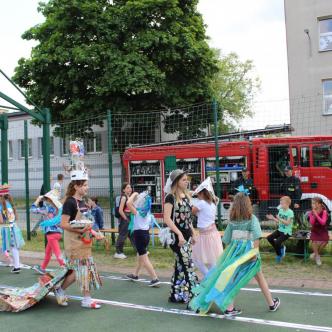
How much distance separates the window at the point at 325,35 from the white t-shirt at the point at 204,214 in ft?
66.4

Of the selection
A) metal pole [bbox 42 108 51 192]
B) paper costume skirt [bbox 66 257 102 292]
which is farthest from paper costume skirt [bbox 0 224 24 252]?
paper costume skirt [bbox 66 257 102 292]

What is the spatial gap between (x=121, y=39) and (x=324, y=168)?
1312cm

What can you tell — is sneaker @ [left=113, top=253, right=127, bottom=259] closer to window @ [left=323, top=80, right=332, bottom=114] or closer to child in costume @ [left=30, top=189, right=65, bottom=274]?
child in costume @ [left=30, top=189, right=65, bottom=274]

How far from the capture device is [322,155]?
13781mm

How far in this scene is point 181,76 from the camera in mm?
23906

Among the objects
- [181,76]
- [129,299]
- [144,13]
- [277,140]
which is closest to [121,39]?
[144,13]

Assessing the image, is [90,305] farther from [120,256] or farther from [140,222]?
[120,256]

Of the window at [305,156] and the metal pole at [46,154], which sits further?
the window at [305,156]

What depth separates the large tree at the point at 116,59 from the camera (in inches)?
870

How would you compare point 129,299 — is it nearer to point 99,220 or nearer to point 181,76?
point 99,220

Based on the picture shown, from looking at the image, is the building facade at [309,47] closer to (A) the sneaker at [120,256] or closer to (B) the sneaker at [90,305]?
(A) the sneaker at [120,256]

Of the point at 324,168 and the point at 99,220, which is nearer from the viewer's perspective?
the point at 99,220

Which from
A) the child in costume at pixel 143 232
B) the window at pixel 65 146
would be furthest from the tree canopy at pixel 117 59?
the child in costume at pixel 143 232

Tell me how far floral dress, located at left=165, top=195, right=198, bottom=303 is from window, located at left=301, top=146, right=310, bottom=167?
27.2ft
